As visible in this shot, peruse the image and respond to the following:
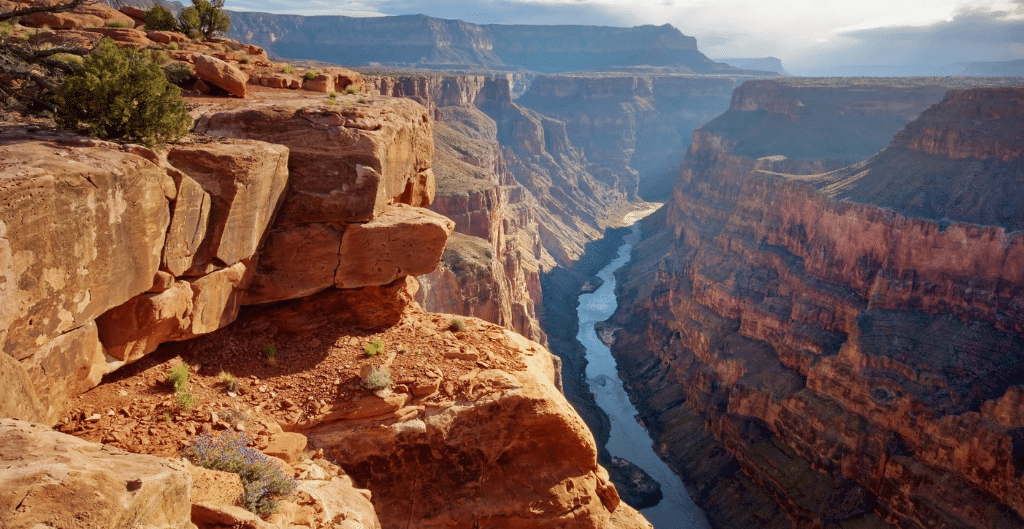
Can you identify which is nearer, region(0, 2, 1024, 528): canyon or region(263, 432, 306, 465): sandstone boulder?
region(0, 2, 1024, 528): canyon

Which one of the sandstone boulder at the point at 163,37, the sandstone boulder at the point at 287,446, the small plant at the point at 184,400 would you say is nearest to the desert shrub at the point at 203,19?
the sandstone boulder at the point at 163,37

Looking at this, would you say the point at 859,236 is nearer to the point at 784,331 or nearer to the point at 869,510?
the point at 784,331

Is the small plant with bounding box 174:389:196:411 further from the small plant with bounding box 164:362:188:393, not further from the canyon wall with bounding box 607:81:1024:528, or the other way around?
the canyon wall with bounding box 607:81:1024:528

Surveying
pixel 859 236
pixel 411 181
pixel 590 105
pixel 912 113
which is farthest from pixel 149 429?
pixel 590 105

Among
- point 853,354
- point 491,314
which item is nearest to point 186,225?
point 491,314

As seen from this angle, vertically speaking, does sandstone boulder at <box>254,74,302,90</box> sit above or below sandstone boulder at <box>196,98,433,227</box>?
above

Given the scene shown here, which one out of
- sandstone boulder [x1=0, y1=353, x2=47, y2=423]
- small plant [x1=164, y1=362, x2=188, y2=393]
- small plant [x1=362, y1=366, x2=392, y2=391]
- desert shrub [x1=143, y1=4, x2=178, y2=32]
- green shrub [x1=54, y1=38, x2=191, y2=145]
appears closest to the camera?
sandstone boulder [x1=0, y1=353, x2=47, y2=423]

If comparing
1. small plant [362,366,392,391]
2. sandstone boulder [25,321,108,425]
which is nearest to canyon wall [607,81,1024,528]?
small plant [362,366,392,391]

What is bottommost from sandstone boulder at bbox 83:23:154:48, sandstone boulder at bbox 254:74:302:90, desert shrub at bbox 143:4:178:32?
sandstone boulder at bbox 254:74:302:90
